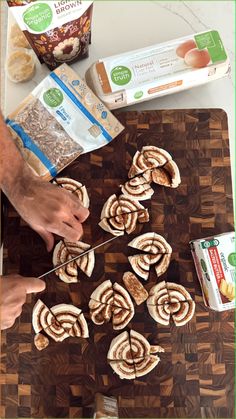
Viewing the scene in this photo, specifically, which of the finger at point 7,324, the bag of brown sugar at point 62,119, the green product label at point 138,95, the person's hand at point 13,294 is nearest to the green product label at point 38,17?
the bag of brown sugar at point 62,119

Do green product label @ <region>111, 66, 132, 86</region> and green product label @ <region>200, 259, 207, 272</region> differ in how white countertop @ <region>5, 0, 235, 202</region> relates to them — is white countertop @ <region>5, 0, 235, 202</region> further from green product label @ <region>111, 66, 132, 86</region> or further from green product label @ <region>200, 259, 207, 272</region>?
green product label @ <region>200, 259, 207, 272</region>

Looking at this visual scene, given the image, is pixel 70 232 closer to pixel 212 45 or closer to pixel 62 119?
pixel 62 119

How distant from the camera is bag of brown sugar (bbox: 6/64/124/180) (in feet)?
4.81

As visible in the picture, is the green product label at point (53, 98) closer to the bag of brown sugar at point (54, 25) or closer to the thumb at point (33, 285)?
the bag of brown sugar at point (54, 25)

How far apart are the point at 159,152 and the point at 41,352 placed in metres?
0.65

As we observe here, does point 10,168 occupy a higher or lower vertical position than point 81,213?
higher

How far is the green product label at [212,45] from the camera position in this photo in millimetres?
1424

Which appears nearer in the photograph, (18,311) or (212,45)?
(18,311)

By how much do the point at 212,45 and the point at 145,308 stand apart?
0.76m

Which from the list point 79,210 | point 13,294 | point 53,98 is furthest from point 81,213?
point 53,98

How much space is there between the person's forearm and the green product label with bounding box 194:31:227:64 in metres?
0.59

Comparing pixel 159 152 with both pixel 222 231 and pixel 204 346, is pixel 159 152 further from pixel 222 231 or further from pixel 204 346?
pixel 204 346

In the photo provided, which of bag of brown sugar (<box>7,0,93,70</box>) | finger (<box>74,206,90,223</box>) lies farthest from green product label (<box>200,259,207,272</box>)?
bag of brown sugar (<box>7,0,93,70</box>)

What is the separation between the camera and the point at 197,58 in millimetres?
1421
